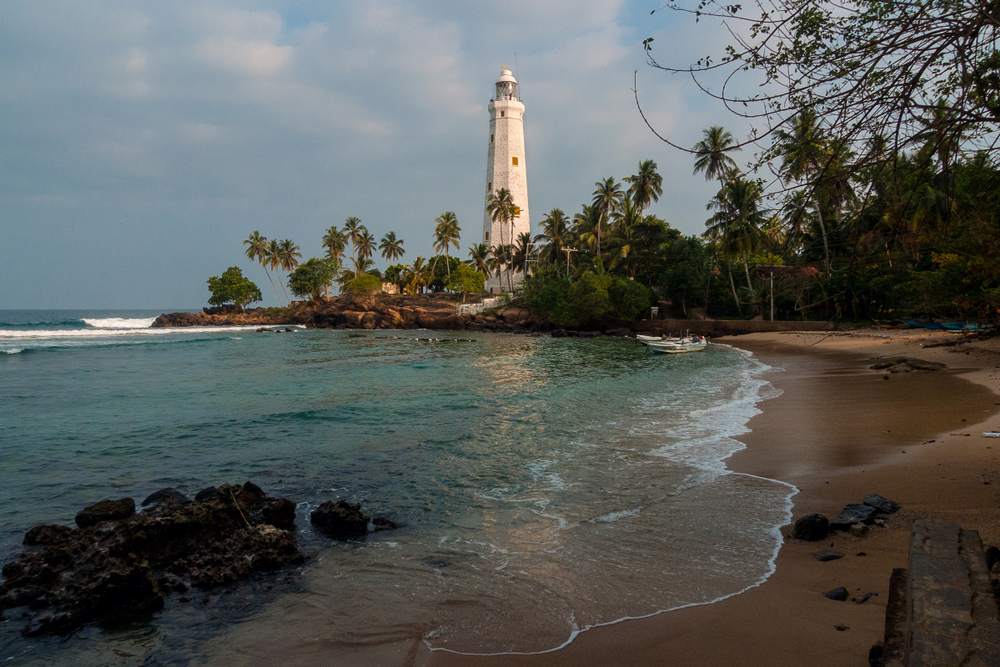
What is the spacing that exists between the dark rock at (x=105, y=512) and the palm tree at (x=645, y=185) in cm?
5536

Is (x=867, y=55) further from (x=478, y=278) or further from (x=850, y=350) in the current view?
(x=478, y=278)

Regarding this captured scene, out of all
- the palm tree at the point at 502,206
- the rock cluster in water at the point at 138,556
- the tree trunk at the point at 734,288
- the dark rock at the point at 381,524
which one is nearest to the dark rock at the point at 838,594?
the dark rock at the point at 381,524

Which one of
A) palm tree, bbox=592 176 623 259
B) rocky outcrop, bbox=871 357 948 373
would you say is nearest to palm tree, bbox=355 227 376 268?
palm tree, bbox=592 176 623 259

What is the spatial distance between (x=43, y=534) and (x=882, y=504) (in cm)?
857

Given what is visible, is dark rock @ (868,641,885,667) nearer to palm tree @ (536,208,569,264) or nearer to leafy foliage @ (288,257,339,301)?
palm tree @ (536,208,569,264)

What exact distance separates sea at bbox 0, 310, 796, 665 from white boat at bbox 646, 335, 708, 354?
1161 centimetres

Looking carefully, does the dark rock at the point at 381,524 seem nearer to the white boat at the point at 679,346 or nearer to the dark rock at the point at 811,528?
the dark rock at the point at 811,528

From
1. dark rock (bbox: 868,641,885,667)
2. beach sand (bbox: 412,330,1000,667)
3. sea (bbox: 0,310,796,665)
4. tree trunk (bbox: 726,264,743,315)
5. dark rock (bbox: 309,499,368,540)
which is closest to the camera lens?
dark rock (bbox: 868,641,885,667)

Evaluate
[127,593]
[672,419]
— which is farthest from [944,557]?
[672,419]

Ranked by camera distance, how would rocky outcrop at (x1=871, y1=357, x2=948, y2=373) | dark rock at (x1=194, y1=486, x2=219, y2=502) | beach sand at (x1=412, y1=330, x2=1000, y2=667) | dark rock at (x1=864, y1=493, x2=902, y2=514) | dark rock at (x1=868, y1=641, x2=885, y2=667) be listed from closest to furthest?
dark rock at (x1=868, y1=641, x2=885, y2=667) → beach sand at (x1=412, y1=330, x2=1000, y2=667) → dark rock at (x1=864, y1=493, x2=902, y2=514) → dark rock at (x1=194, y1=486, x2=219, y2=502) → rocky outcrop at (x1=871, y1=357, x2=948, y2=373)

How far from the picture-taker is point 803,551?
472cm

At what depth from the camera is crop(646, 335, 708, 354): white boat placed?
30.4m

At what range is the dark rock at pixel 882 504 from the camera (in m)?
5.20

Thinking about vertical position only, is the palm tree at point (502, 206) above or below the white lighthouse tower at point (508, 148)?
Answer: below
